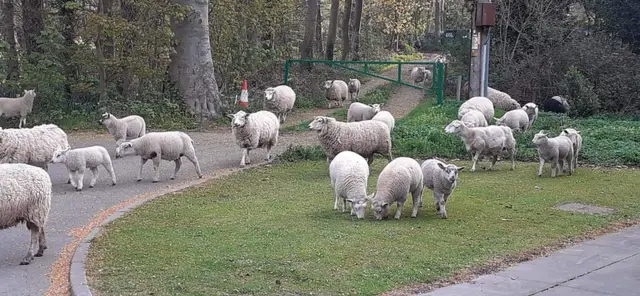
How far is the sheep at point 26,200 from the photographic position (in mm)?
8680

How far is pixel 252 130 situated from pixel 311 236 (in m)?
6.90

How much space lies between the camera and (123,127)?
17453 millimetres

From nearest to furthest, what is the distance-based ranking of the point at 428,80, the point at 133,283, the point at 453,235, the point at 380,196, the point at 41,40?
the point at 133,283 → the point at 453,235 → the point at 380,196 → the point at 41,40 → the point at 428,80

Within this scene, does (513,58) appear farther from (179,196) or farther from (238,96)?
(179,196)

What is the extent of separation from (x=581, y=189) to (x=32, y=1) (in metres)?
18.3

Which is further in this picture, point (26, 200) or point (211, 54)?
point (211, 54)

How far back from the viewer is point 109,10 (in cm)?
2323

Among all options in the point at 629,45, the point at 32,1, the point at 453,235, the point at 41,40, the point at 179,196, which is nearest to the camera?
the point at 453,235

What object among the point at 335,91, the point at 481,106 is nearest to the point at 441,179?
the point at 481,106

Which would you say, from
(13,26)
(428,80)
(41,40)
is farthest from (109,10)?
(428,80)

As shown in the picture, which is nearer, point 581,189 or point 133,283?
point 133,283

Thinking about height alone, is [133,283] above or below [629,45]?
below

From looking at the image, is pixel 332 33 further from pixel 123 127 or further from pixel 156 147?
pixel 156 147

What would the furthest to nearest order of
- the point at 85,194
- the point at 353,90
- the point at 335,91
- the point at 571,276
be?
the point at 353,90 → the point at 335,91 → the point at 85,194 → the point at 571,276
